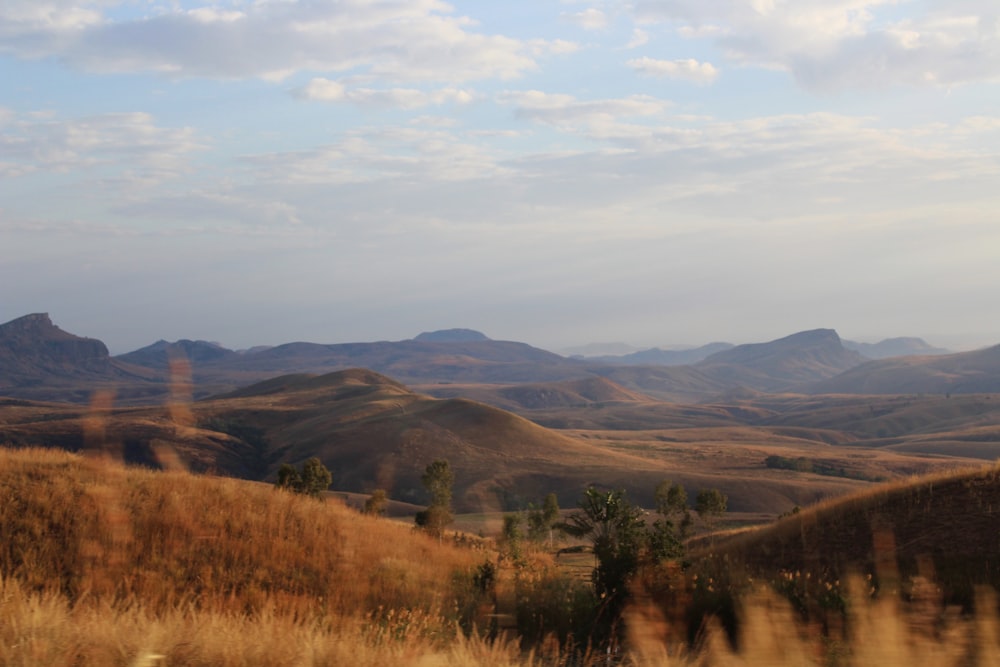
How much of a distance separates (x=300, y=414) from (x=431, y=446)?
1809 inches

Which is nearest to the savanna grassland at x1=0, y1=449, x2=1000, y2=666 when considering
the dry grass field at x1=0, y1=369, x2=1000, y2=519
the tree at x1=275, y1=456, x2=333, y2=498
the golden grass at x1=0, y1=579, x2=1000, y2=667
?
the golden grass at x1=0, y1=579, x2=1000, y2=667

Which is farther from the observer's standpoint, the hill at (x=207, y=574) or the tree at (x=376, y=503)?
the tree at (x=376, y=503)

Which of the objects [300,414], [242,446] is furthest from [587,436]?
[242,446]

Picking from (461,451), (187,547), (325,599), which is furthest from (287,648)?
(461,451)

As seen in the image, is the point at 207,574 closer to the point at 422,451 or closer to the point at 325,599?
the point at 325,599

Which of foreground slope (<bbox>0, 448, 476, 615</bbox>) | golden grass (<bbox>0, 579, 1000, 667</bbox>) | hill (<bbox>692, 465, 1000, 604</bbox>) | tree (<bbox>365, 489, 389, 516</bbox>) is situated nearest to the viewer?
golden grass (<bbox>0, 579, 1000, 667</bbox>)

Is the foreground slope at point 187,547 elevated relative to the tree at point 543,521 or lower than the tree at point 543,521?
elevated

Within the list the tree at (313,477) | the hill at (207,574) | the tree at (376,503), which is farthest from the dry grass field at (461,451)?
the hill at (207,574)

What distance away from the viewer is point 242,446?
124m

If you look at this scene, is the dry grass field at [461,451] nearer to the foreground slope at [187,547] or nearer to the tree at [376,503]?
the tree at [376,503]

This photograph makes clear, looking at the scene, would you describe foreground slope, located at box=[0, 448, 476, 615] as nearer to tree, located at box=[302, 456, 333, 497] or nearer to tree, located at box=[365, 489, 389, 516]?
tree, located at box=[365, 489, 389, 516]

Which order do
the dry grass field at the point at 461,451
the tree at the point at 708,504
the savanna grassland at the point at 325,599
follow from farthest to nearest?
the dry grass field at the point at 461,451, the tree at the point at 708,504, the savanna grassland at the point at 325,599

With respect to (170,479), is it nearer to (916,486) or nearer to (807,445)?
(916,486)

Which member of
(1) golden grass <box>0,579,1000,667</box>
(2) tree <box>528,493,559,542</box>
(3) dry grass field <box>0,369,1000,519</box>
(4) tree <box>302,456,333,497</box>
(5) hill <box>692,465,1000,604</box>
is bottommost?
(3) dry grass field <box>0,369,1000,519</box>
